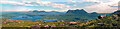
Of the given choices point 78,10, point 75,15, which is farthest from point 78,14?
point 78,10

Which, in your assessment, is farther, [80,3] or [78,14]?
[78,14]

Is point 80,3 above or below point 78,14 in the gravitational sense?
above

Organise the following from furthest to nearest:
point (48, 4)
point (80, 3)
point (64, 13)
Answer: point (64, 13)
point (80, 3)
point (48, 4)

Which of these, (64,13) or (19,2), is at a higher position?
(19,2)

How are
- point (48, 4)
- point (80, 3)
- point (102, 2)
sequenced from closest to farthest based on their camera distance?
1. point (102, 2)
2. point (48, 4)
3. point (80, 3)

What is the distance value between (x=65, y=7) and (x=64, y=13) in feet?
45.1

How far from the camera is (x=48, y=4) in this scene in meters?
115

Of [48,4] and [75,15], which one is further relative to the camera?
[75,15]

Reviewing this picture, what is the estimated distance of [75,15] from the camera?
511 ft

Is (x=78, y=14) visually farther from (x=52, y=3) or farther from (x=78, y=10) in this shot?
(x=52, y=3)

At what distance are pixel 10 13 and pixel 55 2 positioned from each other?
Result: 34060mm

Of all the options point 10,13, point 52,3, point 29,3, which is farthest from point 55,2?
point 10,13

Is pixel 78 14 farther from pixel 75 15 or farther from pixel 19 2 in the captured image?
pixel 19 2

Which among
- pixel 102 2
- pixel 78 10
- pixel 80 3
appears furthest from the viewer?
pixel 78 10
